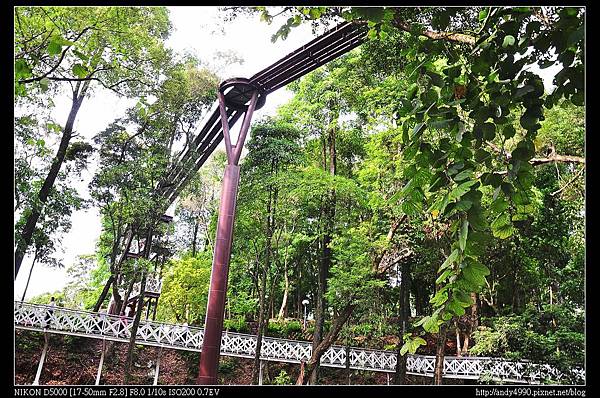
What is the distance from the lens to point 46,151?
3.47 meters

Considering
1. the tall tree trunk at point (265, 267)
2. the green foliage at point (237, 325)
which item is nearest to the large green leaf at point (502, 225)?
the tall tree trunk at point (265, 267)

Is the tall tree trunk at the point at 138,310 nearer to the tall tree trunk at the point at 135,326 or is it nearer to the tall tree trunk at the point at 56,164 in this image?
the tall tree trunk at the point at 135,326

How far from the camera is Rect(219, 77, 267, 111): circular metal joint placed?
432cm

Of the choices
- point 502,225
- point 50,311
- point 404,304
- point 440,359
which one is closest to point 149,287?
point 50,311

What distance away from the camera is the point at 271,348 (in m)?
5.99

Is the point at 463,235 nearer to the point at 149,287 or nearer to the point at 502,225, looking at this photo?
the point at 502,225

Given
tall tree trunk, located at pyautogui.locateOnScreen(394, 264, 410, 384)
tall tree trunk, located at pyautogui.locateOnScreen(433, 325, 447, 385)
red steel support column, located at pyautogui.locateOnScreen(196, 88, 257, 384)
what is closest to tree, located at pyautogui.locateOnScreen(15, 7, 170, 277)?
red steel support column, located at pyautogui.locateOnScreen(196, 88, 257, 384)

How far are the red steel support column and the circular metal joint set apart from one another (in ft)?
0.24

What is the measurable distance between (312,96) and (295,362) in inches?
140

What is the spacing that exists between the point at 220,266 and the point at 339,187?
2076mm

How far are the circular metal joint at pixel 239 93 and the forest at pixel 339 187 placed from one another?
14 centimetres

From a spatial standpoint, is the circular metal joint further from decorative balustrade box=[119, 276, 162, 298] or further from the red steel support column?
decorative balustrade box=[119, 276, 162, 298]
